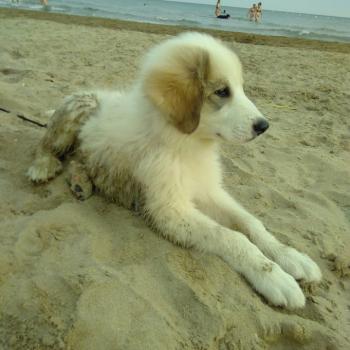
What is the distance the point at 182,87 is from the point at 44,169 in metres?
1.25

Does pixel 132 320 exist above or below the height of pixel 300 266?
above

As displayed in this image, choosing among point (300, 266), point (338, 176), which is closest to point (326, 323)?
point (300, 266)

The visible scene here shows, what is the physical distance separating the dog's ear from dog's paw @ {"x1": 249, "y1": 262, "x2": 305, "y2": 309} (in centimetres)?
96

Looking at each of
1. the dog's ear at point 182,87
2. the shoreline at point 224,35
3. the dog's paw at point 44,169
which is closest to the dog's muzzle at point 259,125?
the dog's ear at point 182,87

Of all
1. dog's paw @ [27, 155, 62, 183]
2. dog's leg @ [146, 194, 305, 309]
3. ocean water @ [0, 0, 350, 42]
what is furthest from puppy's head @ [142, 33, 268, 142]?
ocean water @ [0, 0, 350, 42]

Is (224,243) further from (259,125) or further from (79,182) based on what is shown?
(79,182)

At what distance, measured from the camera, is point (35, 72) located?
6332 mm

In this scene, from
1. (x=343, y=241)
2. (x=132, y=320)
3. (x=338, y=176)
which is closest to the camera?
(x=132, y=320)

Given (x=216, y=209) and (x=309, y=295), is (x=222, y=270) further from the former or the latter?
(x=216, y=209)

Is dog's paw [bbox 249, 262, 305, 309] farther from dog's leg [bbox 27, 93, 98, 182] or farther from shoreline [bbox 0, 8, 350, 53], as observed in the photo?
shoreline [bbox 0, 8, 350, 53]

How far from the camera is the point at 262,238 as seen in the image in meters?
2.86

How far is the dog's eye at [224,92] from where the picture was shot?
2826 millimetres

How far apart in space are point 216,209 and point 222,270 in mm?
734

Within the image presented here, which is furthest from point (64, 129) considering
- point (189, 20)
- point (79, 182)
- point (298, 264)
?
point (189, 20)
